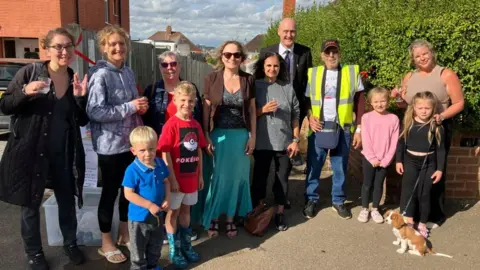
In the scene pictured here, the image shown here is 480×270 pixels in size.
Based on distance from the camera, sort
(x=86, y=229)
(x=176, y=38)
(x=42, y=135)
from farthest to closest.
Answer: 1. (x=176, y=38)
2. (x=86, y=229)
3. (x=42, y=135)

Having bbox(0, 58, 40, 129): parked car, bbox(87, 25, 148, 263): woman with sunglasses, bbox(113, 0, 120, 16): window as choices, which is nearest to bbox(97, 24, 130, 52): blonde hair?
bbox(87, 25, 148, 263): woman with sunglasses

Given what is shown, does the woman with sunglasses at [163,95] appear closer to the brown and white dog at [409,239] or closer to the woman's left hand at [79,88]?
the woman's left hand at [79,88]

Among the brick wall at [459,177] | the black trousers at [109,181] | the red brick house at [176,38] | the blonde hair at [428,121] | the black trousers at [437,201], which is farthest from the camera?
the red brick house at [176,38]

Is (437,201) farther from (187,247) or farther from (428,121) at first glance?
(187,247)

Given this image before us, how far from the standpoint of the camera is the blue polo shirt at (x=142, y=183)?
121 inches

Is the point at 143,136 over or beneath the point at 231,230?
over

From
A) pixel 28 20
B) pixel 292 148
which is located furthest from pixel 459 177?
pixel 28 20

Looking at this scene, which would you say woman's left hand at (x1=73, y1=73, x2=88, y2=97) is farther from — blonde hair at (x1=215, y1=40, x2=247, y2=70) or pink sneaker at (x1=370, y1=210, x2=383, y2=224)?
pink sneaker at (x1=370, y1=210, x2=383, y2=224)

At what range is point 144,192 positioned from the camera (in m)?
3.10

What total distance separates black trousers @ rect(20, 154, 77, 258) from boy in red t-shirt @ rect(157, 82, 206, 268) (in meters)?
0.83

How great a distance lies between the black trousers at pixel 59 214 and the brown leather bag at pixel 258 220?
1675mm

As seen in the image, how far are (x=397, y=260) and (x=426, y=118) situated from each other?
56.4 inches

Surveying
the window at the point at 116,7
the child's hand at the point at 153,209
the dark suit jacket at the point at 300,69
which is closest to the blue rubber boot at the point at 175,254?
the child's hand at the point at 153,209

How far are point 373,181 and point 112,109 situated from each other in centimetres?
295
